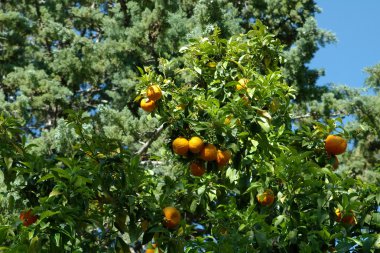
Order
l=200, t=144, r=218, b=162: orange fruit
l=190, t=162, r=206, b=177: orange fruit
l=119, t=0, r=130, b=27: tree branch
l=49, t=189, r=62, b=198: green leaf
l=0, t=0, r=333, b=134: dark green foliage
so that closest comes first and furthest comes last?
l=49, t=189, r=62, b=198: green leaf < l=200, t=144, r=218, b=162: orange fruit < l=190, t=162, r=206, b=177: orange fruit < l=0, t=0, r=333, b=134: dark green foliage < l=119, t=0, r=130, b=27: tree branch

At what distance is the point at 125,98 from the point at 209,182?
6974 mm

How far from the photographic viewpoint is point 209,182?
3715 mm

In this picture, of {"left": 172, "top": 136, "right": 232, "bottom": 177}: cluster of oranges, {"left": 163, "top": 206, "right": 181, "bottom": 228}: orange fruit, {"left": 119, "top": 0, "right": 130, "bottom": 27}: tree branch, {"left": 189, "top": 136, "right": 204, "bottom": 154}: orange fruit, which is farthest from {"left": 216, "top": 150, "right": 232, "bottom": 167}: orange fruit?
{"left": 119, "top": 0, "right": 130, "bottom": 27}: tree branch

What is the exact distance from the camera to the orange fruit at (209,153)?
337 centimetres

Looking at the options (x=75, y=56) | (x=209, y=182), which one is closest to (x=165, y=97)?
(x=209, y=182)

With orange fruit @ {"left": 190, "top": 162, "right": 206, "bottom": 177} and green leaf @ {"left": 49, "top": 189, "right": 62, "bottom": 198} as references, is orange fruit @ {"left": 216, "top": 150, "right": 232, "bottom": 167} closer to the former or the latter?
orange fruit @ {"left": 190, "top": 162, "right": 206, "bottom": 177}

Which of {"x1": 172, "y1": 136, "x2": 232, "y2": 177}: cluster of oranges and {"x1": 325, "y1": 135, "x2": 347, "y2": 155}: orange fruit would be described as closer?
{"x1": 172, "y1": 136, "x2": 232, "y2": 177}: cluster of oranges

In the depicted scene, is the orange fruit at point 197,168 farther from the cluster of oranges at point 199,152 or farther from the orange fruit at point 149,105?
the orange fruit at point 149,105

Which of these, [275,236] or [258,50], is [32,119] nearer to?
[258,50]

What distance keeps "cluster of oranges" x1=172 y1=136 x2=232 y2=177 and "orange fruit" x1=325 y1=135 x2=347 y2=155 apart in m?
0.56

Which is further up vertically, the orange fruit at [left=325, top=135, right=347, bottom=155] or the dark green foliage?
the orange fruit at [left=325, top=135, right=347, bottom=155]

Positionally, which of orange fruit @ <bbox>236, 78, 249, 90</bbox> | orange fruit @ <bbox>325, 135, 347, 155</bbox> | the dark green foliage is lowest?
the dark green foliage

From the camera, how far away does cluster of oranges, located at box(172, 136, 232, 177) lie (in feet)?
11.1

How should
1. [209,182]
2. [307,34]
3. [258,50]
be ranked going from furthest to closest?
[307,34] → [258,50] → [209,182]
